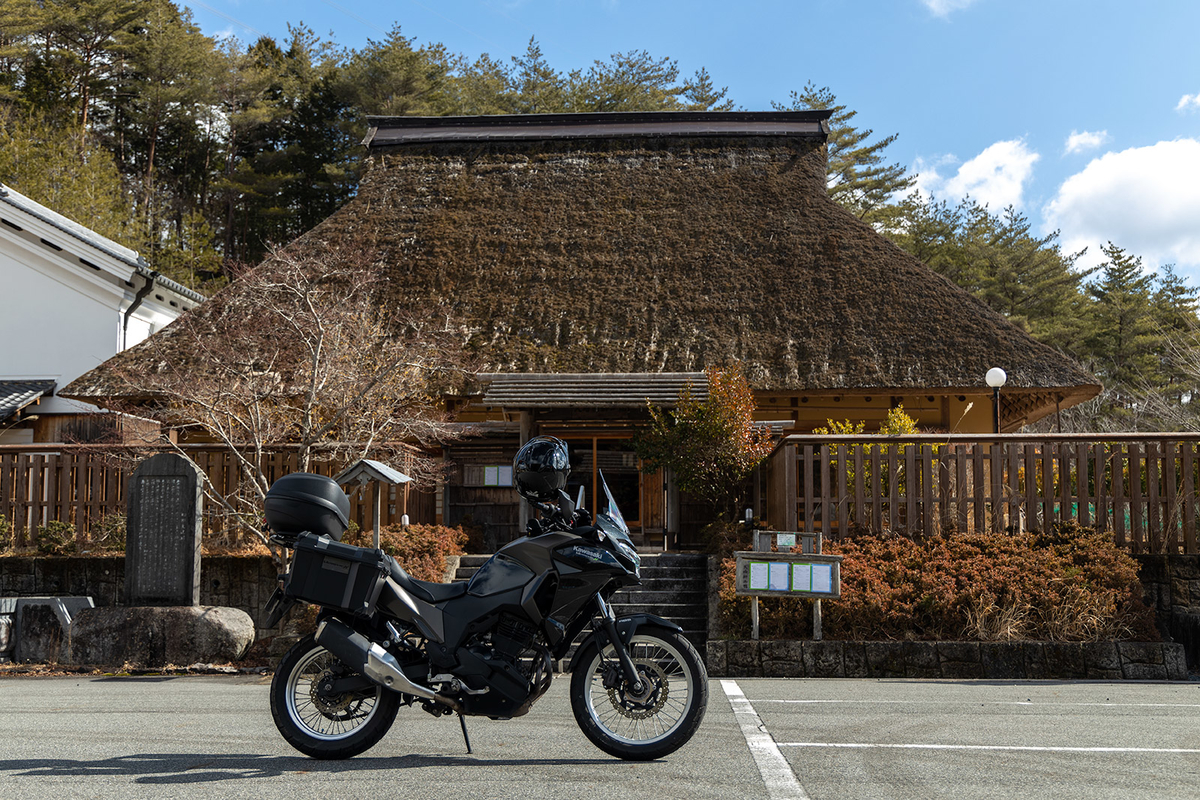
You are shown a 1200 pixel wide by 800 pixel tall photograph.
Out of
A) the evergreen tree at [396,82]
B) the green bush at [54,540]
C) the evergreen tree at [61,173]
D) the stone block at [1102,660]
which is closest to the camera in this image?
the stone block at [1102,660]

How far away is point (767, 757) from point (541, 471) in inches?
72.3

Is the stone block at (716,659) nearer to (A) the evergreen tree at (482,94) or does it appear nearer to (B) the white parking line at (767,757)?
(B) the white parking line at (767,757)

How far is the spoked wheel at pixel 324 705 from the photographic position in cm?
477

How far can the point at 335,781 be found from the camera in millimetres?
4230

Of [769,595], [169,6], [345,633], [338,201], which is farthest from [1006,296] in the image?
[345,633]

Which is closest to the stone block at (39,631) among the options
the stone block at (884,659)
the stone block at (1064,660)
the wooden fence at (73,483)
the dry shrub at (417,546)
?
the wooden fence at (73,483)

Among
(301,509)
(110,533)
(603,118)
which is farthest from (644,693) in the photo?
(603,118)

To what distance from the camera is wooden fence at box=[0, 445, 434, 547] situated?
42.2ft

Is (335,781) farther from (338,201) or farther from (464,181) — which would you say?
(338,201)

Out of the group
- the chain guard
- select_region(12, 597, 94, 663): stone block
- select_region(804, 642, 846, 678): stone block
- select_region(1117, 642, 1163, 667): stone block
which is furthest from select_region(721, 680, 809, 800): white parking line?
select_region(12, 597, 94, 663): stone block

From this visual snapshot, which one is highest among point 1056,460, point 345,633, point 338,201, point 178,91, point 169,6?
point 169,6

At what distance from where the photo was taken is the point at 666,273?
17812 mm

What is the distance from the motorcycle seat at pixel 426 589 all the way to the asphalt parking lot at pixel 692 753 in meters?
0.80

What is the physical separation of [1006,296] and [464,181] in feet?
69.7
